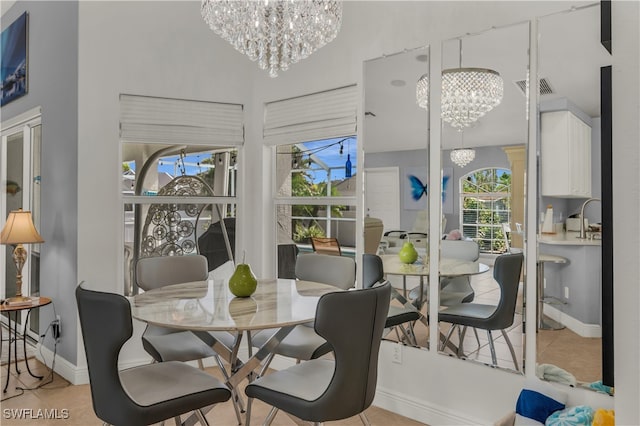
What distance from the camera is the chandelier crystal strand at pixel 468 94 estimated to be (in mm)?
2447

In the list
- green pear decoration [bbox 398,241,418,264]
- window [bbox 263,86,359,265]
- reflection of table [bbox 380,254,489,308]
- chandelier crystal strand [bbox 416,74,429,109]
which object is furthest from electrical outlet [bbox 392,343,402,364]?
chandelier crystal strand [bbox 416,74,429,109]

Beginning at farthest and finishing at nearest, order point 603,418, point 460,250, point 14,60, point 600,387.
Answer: point 14,60 < point 460,250 < point 600,387 < point 603,418

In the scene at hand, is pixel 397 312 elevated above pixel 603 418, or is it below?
above

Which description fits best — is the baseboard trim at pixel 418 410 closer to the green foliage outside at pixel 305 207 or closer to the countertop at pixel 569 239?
the countertop at pixel 569 239

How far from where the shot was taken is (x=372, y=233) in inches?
120

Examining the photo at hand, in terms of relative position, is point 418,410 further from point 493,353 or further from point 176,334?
point 176,334

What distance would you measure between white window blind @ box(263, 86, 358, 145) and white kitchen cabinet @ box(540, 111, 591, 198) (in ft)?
4.32

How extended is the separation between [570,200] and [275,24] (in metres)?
1.66

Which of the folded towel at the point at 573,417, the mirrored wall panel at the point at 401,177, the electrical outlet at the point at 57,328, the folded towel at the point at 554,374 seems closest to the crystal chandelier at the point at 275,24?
the mirrored wall panel at the point at 401,177

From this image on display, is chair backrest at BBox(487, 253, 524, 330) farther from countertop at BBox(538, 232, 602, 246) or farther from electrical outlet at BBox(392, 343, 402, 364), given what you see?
electrical outlet at BBox(392, 343, 402, 364)

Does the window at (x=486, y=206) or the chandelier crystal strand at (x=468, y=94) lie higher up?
the chandelier crystal strand at (x=468, y=94)

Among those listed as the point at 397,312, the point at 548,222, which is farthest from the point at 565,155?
the point at 397,312

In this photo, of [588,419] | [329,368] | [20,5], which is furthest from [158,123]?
[588,419]

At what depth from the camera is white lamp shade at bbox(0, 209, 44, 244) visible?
3.24 metres
